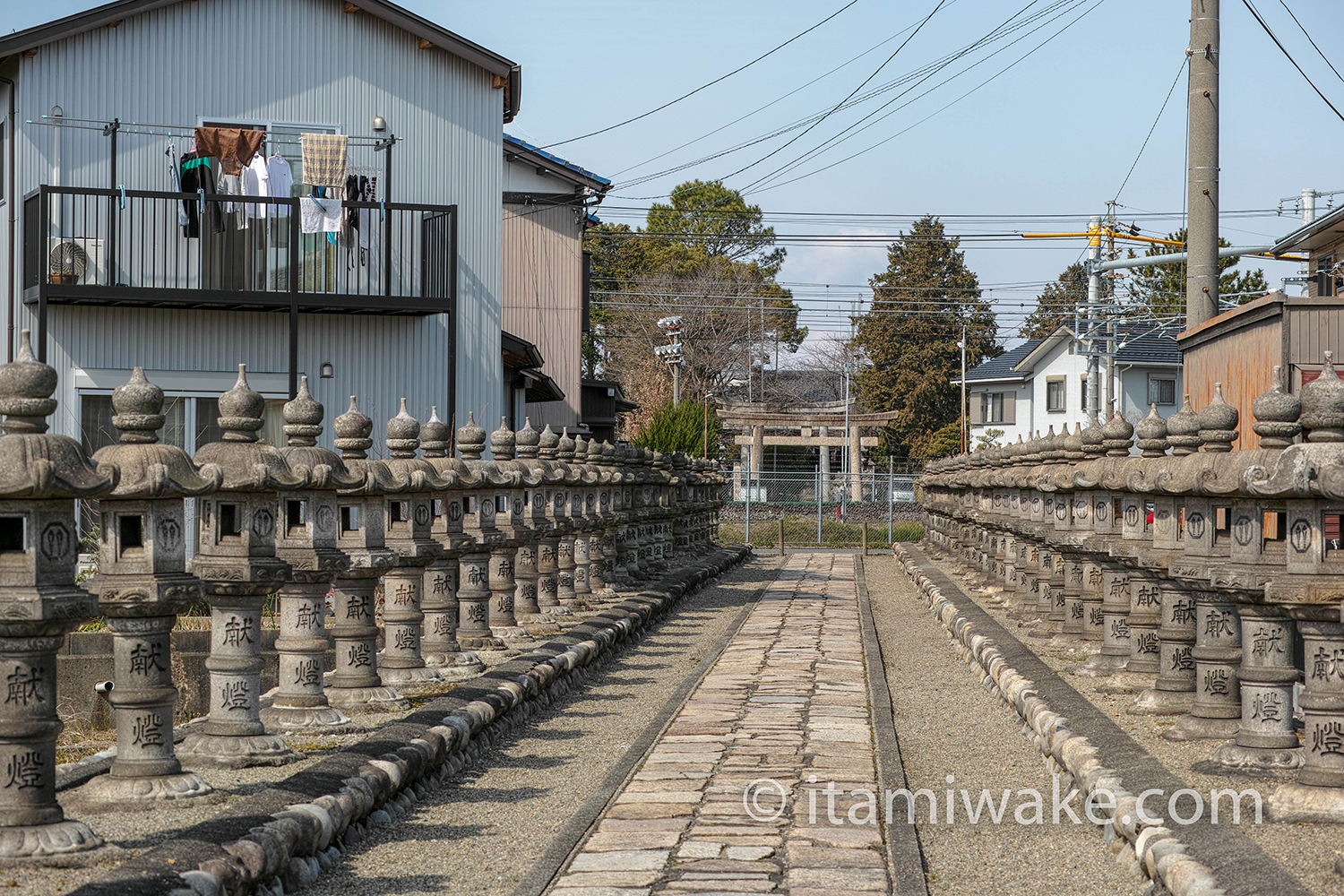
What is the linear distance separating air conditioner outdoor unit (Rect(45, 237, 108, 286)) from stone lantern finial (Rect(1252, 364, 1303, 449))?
50.0ft

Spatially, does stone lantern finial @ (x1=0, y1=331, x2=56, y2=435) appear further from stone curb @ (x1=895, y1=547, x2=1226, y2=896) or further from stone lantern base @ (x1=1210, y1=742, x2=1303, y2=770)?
stone lantern base @ (x1=1210, y1=742, x2=1303, y2=770)

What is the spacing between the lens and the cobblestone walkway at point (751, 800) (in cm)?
646

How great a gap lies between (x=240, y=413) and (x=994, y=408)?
2253 inches

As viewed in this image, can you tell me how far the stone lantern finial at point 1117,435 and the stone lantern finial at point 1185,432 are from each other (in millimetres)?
2123

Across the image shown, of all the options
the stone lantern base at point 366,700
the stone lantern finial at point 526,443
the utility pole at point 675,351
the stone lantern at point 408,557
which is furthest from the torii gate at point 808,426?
the stone lantern base at point 366,700

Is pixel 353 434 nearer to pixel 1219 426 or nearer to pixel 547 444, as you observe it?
pixel 1219 426

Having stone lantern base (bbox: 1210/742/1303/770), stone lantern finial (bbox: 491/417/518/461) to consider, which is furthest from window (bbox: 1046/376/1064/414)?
stone lantern base (bbox: 1210/742/1303/770)

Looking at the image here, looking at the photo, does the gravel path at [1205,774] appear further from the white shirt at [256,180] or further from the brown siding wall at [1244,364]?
the white shirt at [256,180]

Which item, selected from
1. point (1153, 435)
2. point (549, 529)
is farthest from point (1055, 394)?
point (1153, 435)

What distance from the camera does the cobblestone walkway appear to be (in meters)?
6.46

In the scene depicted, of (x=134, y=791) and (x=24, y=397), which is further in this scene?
(x=134, y=791)

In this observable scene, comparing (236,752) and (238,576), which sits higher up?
(238,576)

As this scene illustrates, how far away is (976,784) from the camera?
8.67m

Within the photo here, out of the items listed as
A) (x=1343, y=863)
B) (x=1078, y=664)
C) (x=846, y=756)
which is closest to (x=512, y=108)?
(x=1078, y=664)
